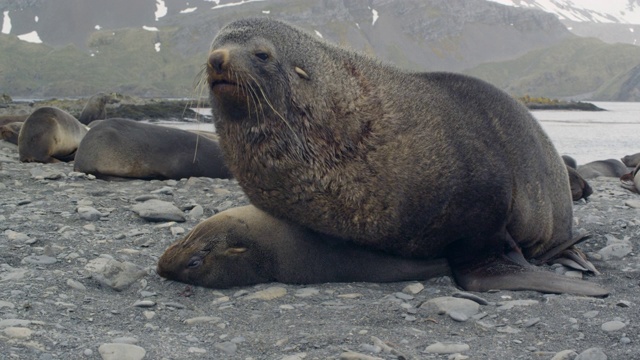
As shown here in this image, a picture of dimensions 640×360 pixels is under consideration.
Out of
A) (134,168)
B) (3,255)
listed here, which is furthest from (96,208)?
(134,168)

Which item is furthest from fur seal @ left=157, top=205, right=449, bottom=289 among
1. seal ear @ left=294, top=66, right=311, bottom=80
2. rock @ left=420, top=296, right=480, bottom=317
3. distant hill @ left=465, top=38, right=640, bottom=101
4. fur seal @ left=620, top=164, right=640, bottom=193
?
distant hill @ left=465, top=38, right=640, bottom=101

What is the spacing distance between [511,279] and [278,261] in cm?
146

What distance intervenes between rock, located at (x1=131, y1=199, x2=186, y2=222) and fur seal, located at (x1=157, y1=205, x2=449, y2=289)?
4.43ft

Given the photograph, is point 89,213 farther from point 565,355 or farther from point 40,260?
point 565,355

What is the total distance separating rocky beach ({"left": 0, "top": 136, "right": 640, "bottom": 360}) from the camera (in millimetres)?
3170

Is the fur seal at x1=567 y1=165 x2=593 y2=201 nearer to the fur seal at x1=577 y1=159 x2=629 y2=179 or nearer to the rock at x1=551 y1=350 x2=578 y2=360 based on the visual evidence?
the fur seal at x1=577 y1=159 x2=629 y2=179

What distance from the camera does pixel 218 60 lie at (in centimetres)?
397

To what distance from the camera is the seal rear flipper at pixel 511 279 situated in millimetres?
4156

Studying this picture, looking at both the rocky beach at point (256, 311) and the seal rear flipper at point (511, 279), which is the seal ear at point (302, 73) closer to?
the rocky beach at point (256, 311)

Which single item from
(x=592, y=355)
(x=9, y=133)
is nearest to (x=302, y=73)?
(x=592, y=355)

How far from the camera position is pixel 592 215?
21.6ft

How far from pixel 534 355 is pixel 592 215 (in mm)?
3837

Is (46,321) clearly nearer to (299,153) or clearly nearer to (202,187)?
(299,153)

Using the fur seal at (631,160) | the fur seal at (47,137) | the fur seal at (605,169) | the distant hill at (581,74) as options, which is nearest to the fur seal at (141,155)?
the fur seal at (47,137)
